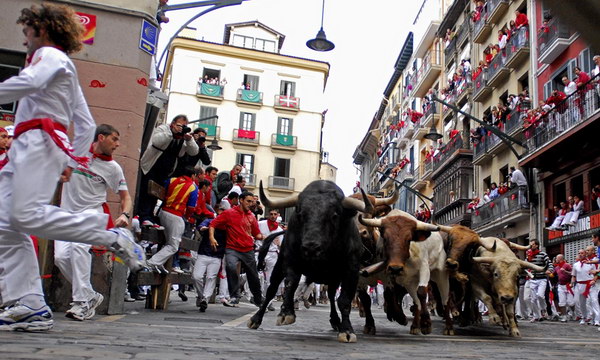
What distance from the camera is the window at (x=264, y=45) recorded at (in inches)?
2410

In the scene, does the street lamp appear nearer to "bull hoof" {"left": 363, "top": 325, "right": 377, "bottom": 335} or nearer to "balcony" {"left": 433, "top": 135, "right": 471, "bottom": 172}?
"bull hoof" {"left": 363, "top": 325, "right": 377, "bottom": 335}

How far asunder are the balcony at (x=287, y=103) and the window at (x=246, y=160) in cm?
520

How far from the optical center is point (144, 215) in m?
9.34

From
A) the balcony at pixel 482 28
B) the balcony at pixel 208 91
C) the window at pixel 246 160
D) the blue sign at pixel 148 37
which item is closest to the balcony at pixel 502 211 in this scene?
the balcony at pixel 482 28

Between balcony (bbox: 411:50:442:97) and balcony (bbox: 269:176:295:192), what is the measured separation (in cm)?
1354

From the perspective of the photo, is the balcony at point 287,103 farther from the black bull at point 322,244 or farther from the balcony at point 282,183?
the black bull at point 322,244

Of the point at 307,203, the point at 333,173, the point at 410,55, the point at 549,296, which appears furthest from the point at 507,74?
the point at 333,173

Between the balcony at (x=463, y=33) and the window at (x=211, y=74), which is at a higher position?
the window at (x=211, y=74)

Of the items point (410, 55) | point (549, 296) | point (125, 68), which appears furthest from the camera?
point (410, 55)

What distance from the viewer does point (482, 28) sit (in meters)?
35.9

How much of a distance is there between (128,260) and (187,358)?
60.1 inches

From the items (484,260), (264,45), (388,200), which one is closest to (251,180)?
Result: (264,45)

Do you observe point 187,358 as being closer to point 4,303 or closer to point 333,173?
point 4,303

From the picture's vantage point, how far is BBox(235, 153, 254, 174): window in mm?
56281
